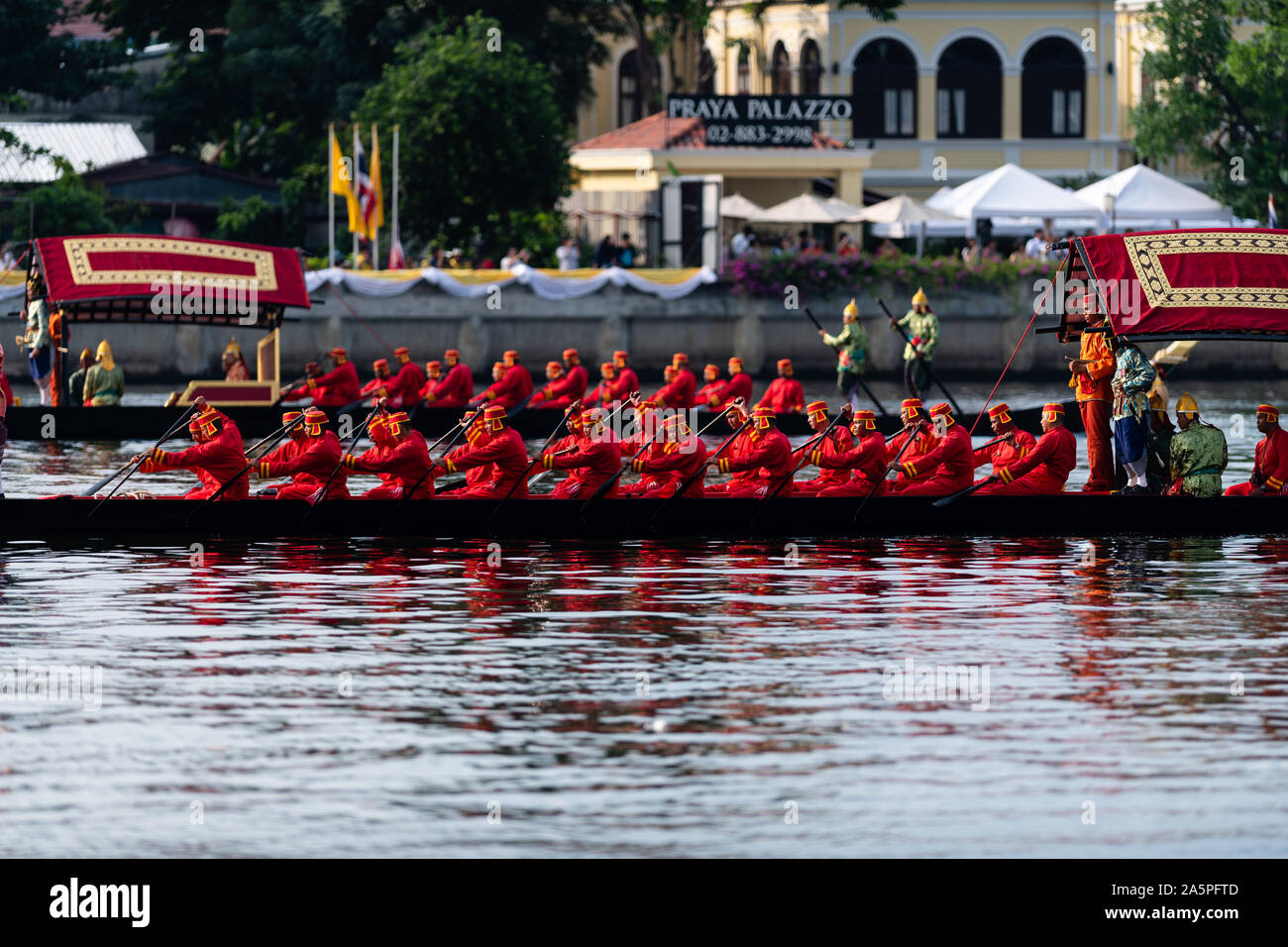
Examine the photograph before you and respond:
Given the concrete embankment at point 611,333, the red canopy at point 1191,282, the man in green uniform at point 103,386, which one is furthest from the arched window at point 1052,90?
the red canopy at point 1191,282

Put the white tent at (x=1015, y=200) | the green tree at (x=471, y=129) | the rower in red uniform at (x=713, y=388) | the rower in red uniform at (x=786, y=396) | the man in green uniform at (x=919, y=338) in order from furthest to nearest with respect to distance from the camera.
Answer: the green tree at (x=471, y=129), the white tent at (x=1015, y=200), the man in green uniform at (x=919, y=338), the rower in red uniform at (x=786, y=396), the rower in red uniform at (x=713, y=388)

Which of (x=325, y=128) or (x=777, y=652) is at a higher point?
(x=325, y=128)

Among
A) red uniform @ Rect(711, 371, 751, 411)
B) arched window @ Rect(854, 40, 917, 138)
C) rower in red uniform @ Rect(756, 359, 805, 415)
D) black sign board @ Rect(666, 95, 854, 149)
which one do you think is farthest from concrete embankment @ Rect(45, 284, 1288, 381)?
arched window @ Rect(854, 40, 917, 138)

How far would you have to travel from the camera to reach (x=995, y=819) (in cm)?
1505

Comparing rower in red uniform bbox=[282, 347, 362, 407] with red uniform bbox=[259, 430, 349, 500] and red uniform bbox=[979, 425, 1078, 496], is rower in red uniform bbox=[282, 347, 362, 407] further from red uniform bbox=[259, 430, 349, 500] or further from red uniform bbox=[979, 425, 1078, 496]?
red uniform bbox=[979, 425, 1078, 496]

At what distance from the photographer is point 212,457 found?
26.4 meters

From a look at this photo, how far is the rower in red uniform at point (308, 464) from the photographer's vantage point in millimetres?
26859

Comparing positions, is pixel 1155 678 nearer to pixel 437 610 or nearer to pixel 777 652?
pixel 777 652

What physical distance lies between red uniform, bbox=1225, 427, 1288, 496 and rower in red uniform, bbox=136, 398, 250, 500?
10.8 meters

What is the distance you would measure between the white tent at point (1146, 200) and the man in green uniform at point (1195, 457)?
90.8ft

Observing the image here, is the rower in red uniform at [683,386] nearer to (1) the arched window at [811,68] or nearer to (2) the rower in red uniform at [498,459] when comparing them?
(2) the rower in red uniform at [498,459]

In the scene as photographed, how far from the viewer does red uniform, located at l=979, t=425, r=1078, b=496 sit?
27.1 m

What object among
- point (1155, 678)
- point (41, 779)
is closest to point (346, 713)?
point (41, 779)

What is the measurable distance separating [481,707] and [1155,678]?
5295mm
